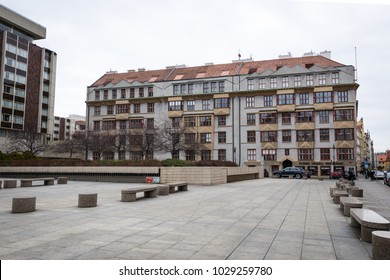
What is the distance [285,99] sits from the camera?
54.2m

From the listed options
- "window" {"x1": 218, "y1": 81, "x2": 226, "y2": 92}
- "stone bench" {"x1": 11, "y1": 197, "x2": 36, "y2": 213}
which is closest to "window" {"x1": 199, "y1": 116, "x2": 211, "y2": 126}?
"window" {"x1": 218, "y1": 81, "x2": 226, "y2": 92}

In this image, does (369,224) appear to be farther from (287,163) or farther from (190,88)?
(190,88)

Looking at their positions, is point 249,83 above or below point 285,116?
above

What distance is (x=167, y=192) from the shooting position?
16.4 meters

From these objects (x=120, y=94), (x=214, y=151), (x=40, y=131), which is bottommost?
(x=214, y=151)

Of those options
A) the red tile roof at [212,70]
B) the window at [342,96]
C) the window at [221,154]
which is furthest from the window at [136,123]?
the window at [342,96]

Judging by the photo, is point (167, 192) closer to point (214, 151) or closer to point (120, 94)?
point (214, 151)

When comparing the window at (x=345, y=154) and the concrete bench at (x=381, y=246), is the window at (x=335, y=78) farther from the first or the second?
the concrete bench at (x=381, y=246)

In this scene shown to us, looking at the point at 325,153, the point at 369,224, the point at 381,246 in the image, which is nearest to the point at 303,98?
the point at 325,153

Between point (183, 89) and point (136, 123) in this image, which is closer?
point (183, 89)

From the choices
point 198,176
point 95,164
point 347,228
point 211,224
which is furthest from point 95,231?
point 95,164

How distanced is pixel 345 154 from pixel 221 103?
22.7 meters

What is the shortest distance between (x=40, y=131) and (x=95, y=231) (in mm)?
64980

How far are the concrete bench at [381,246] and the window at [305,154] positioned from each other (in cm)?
5010
